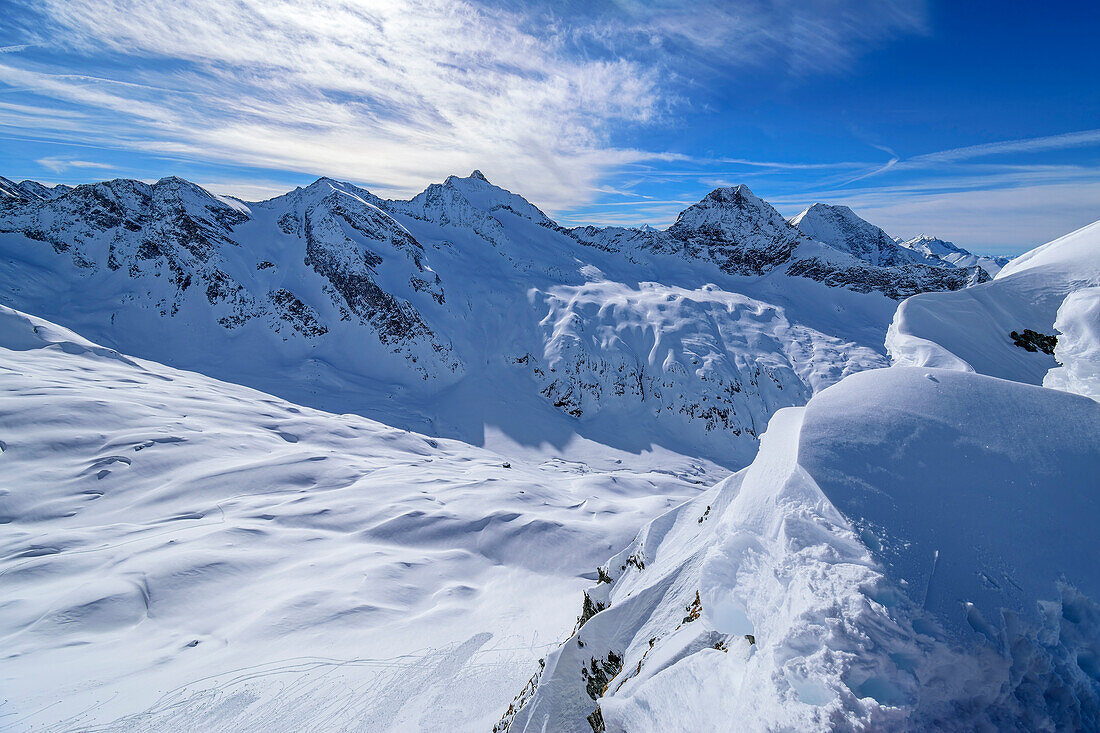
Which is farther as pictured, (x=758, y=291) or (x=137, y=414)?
(x=758, y=291)

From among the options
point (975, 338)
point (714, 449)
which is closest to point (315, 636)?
point (975, 338)

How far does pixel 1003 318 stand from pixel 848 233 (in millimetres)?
165730

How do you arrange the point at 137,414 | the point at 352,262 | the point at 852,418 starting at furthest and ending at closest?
the point at 352,262 → the point at 137,414 → the point at 852,418

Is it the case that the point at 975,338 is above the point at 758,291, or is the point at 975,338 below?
below

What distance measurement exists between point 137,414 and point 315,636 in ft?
83.1

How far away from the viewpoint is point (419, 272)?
7481 centimetres

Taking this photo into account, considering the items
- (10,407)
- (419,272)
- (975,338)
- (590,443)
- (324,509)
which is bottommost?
(590,443)

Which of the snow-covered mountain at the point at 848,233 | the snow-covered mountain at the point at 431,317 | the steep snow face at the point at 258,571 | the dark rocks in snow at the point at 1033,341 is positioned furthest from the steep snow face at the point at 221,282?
the snow-covered mountain at the point at 848,233

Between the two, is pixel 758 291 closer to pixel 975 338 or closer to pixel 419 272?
pixel 419 272

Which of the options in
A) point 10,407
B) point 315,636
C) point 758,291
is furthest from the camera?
point 758,291

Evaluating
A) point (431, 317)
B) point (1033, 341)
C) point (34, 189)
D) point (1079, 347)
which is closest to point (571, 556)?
point (1033, 341)

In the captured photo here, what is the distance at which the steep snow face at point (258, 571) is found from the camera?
9594mm

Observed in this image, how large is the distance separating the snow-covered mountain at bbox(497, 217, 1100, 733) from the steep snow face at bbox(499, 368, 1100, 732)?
0.01 meters

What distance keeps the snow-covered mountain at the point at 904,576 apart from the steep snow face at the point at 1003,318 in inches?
78.8
